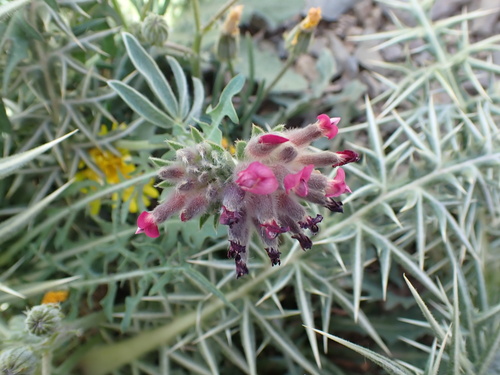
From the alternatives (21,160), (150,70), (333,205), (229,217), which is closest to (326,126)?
(333,205)

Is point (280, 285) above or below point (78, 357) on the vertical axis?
above

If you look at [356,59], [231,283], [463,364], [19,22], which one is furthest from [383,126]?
[19,22]

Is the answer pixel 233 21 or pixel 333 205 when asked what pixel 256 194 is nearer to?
pixel 333 205

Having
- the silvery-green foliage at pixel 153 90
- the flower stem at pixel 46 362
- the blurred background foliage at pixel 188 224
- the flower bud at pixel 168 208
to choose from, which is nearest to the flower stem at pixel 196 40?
the blurred background foliage at pixel 188 224

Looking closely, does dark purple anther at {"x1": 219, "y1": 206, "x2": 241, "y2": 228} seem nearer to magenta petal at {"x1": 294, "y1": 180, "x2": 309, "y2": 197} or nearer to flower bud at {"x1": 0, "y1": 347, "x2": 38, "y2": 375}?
magenta petal at {"x1": 294, "y1": 180, "x2": 309, "y2": 197}

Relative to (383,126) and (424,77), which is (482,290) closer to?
(424,77)

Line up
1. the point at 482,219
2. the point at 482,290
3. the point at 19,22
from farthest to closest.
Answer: the point at 482,219 → the point at 482,290 → the point at 19,22

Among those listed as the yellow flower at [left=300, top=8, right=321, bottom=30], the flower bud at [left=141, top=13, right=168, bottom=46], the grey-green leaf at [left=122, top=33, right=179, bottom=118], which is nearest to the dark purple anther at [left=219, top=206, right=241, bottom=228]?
the grey-green leaf at [left=122, top=33, right=179, bottom=118]
